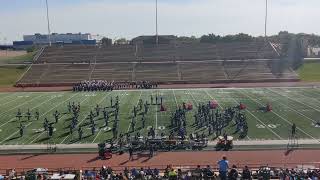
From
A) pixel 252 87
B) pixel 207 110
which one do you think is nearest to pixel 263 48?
pixel 252 87

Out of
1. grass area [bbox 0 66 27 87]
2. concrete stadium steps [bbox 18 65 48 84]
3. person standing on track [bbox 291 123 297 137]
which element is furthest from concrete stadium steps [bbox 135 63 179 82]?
person standing on track [bbox 291 123 297 137]

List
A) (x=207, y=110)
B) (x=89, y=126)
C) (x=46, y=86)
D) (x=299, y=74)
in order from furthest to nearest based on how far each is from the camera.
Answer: (x=299, y=74), (x=46, y=86), (x=207, y=110), (x=89, y=126)

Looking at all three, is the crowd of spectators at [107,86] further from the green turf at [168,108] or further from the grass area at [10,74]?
the grass area at [10,74]

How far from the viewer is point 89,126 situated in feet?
101

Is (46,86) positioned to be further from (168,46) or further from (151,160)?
(151,160)

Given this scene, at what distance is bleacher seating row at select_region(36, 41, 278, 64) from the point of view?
72625 mm

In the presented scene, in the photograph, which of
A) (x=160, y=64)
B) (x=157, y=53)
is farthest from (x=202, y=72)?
(x=157, y=53)

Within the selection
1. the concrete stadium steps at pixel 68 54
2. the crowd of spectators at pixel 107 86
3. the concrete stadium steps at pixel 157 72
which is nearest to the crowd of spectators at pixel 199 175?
the crowd of spectators at pixel 107 86

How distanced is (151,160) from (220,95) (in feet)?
76.0

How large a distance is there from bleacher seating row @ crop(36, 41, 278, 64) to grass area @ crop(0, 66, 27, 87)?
13.8 ft

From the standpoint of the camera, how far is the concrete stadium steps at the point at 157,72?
60.7 meters

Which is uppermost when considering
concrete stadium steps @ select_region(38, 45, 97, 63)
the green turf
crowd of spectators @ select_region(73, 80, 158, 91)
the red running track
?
concrete stadium steps @ select_region(38, 45, 97, 63)

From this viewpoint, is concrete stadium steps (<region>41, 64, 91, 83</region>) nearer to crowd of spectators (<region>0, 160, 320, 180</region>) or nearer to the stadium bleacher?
the stadium bleacher

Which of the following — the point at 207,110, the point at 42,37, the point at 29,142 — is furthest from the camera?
the point at 42,37
